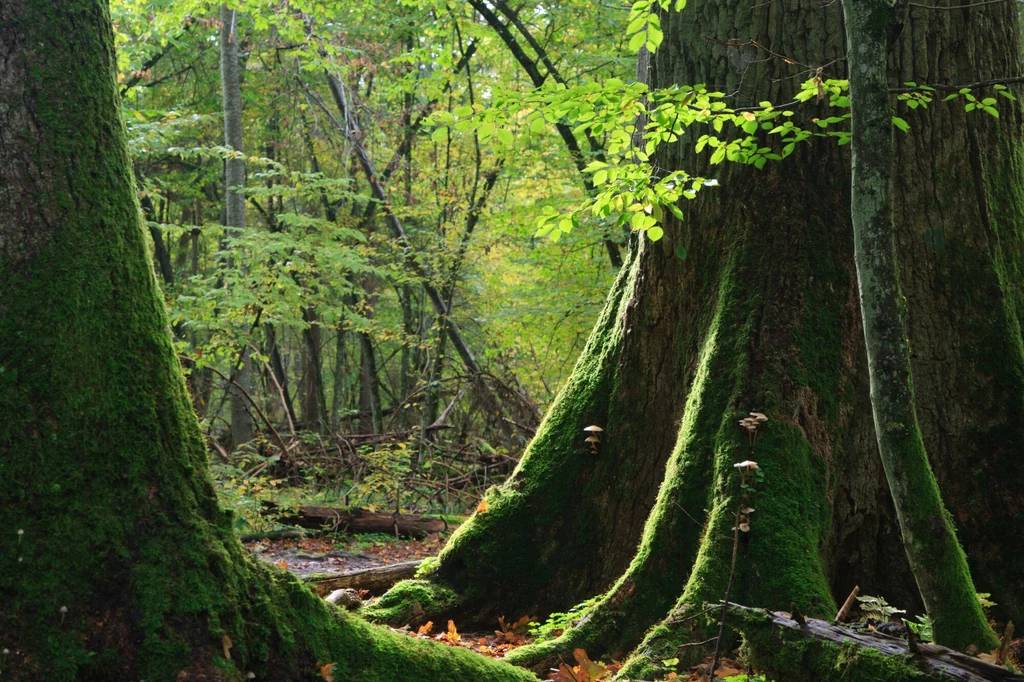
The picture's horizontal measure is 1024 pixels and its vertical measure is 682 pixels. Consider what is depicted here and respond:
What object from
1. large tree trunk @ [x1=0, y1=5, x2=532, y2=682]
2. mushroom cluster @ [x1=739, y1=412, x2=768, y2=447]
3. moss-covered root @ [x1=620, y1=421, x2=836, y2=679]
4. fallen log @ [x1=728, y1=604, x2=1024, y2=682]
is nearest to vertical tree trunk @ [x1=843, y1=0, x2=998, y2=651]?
fallen log @ [x1=728, y1=604, x2=1024, y2=682]

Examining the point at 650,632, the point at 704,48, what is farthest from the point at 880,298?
the point at 704,48

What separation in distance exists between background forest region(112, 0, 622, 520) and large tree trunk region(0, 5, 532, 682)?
20.1 ft

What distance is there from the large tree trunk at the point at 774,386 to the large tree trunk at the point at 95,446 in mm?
1746

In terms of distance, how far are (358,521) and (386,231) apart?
12.5 meters

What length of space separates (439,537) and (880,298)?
6713mm

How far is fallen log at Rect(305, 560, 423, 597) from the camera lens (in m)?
6.04

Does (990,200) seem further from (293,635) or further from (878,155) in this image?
(293,635)

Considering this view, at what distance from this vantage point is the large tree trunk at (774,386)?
13.5 ft

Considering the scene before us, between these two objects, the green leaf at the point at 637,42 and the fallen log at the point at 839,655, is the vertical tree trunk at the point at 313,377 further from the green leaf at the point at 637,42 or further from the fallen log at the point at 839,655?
the fallen log at the point at 839,655

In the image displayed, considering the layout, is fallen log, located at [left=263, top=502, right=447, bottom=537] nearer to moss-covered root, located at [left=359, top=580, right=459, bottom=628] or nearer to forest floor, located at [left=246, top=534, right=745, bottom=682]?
forest floor, located at [left=246, top=534, right=745, bottom=682]

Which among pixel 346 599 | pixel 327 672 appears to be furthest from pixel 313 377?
pixel 327 672

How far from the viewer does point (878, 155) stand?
127 inches

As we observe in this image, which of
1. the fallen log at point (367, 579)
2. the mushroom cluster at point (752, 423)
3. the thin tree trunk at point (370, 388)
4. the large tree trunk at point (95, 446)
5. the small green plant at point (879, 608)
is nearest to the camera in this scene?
the large tree trunk at point (95, 446)

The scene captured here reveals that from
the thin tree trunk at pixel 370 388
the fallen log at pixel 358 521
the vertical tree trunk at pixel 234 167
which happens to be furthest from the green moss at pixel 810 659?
the thin tree trunk at pixel 370 388
